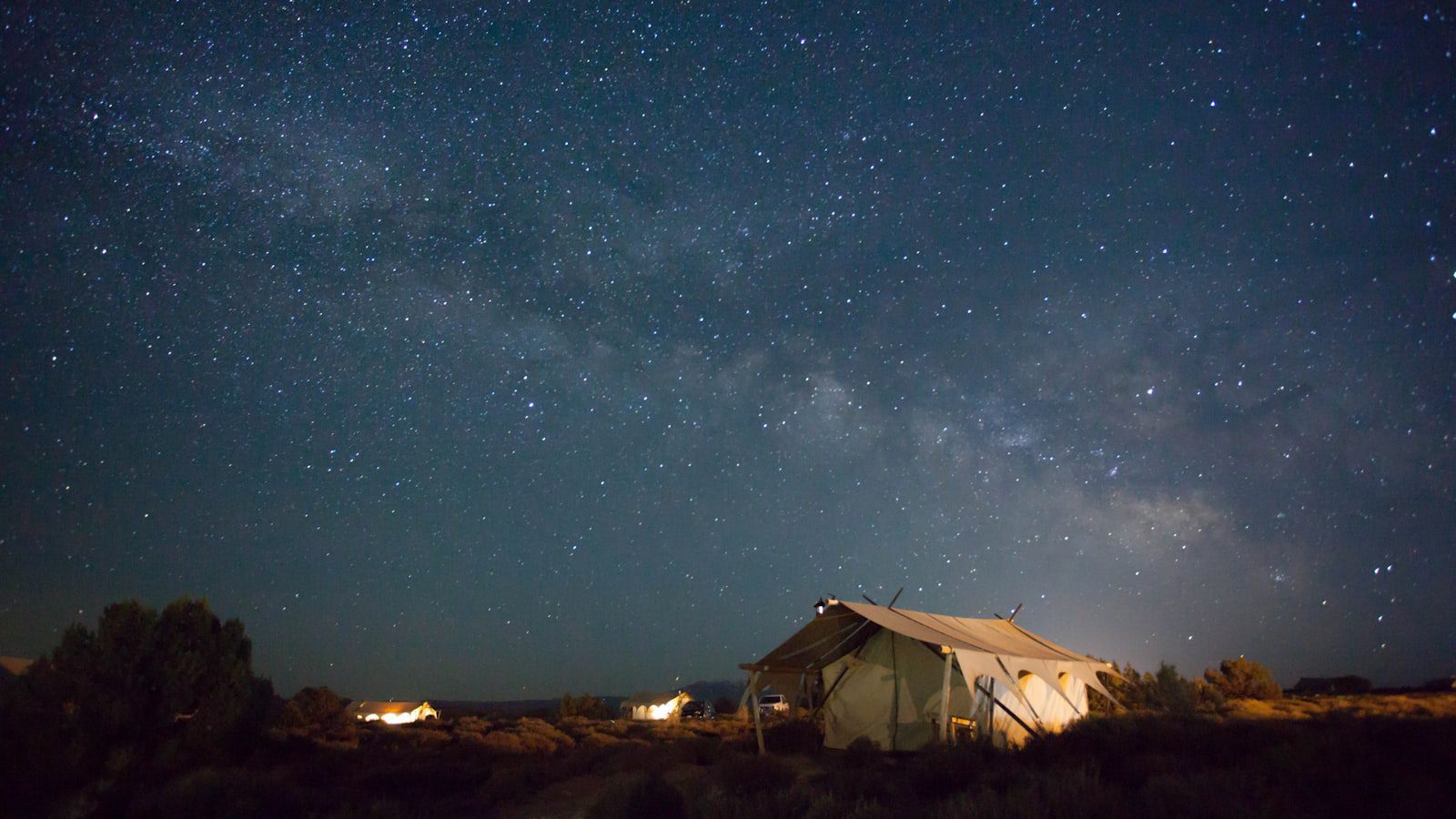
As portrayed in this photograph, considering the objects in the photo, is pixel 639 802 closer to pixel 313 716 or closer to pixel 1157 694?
pixel 1157 694

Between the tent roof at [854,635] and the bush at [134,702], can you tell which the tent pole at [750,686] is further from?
the bush at [134,702]

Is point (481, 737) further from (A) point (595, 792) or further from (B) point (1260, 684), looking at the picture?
(B) point (1260, 684)

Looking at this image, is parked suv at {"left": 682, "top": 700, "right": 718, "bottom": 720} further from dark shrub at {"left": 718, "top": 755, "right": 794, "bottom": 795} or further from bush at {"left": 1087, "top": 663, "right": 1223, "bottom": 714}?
dark shrub at {"left": 718, "top": 755, "right": 794, "bottom": 795}

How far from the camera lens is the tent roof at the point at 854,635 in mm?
15539

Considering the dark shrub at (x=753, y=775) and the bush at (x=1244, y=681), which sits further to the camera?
the bush at (x=1244, y=681)

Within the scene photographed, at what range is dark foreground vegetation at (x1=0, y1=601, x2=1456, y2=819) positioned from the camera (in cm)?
628

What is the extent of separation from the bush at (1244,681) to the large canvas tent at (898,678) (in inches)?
937

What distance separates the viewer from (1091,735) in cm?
995

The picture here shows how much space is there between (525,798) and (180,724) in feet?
18.8

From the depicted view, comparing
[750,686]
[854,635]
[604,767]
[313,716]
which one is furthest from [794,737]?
[313,716]

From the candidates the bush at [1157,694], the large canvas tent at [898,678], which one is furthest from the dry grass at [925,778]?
the bush at [1157,694]

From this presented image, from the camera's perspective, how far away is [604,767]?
45.7 feet

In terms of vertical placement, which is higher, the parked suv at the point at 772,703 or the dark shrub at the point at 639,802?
the dark shrub at the point at 639,802

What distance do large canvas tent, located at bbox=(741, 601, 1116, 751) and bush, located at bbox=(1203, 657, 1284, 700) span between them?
23.8 m
